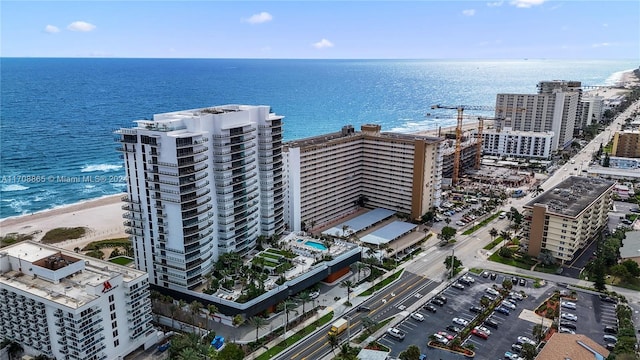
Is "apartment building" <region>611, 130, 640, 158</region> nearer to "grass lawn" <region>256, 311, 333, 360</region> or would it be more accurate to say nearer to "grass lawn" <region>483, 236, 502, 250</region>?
"grass lawn" <region>483, 236, 502, 250</region>

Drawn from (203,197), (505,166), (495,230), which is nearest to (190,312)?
(203,197)

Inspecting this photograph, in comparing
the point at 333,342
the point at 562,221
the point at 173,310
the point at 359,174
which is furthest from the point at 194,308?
the point at 562,221

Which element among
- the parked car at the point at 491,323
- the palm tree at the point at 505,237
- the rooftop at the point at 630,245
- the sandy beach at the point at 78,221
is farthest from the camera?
the sandy beach at the point at 78,221

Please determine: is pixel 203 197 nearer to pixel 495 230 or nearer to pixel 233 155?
pixel 233 155

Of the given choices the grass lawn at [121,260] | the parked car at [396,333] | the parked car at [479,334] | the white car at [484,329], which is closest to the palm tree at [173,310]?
the grass lawn at [121,260]

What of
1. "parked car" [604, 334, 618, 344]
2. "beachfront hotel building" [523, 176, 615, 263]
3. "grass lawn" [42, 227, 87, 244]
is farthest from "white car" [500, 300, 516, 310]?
"grass lawn" [42, 227, 87, 244]

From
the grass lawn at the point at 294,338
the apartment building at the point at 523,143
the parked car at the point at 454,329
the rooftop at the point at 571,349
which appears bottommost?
the grass lawn at the point at 294,338

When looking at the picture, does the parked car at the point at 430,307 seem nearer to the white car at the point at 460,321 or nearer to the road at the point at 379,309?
the road at the point at 379,309
